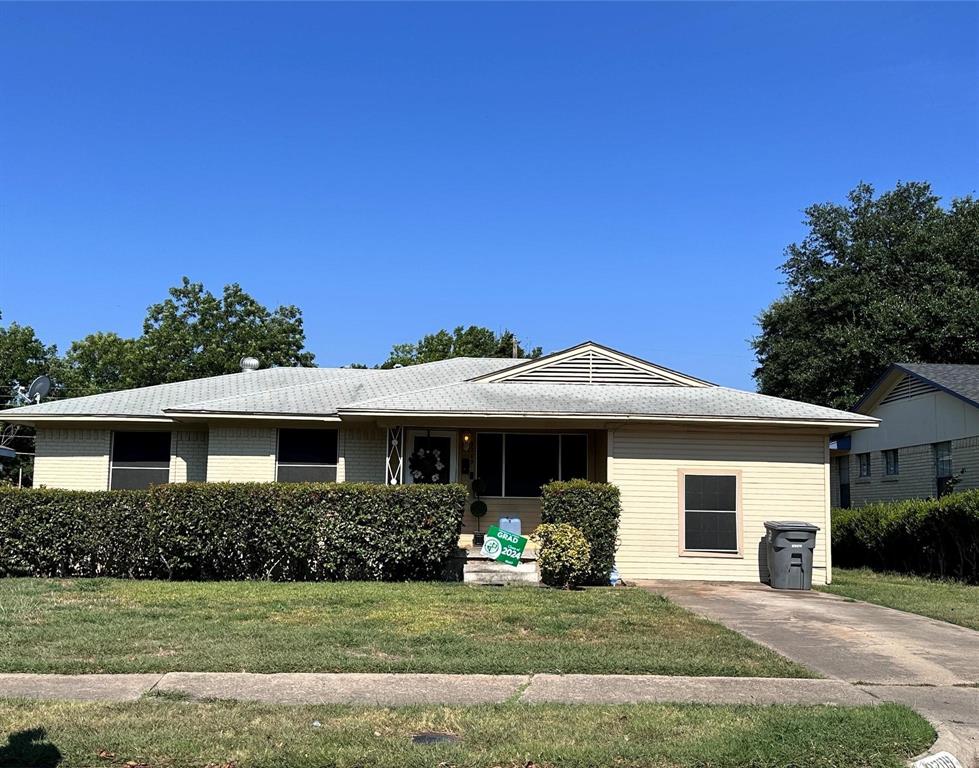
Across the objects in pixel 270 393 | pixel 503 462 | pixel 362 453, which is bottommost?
pixel 503 462

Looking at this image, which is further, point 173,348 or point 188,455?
point 173,348

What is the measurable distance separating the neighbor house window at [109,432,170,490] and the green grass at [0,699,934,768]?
1219 centimetres

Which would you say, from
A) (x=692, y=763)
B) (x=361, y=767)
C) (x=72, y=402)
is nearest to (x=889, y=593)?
(x=692, y=763)

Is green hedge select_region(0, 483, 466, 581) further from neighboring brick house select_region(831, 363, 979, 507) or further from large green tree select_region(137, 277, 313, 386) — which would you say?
large green tree select_region(137, 277, 313, 386)

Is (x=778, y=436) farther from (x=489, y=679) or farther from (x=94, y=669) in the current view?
(x=94, y=669)

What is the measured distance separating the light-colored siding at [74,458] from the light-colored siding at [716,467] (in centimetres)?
1000

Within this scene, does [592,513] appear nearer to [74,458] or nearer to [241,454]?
[241,454]

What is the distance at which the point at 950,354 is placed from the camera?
34.4 meters

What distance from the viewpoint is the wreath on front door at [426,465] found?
56.6ft

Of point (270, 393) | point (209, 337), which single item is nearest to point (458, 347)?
point (209, 337)

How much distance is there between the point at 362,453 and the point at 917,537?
11.2m

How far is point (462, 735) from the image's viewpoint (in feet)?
18.5

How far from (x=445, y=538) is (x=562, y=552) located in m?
1.80

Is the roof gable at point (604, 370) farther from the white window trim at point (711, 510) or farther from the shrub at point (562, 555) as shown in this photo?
the shrub at point (562, 555)
